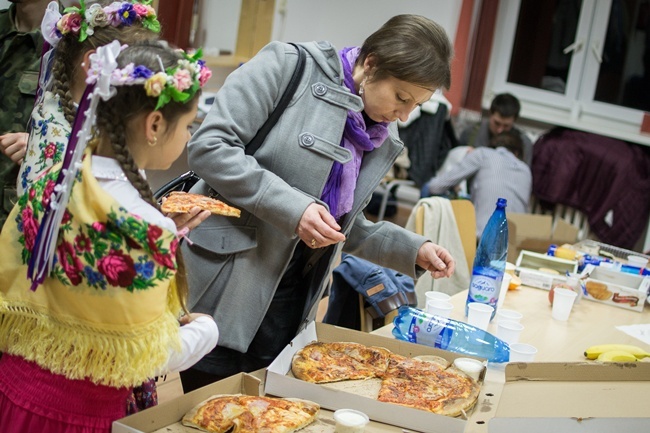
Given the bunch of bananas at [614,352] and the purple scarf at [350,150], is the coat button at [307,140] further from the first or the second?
the bunch of bananas at [614,352]

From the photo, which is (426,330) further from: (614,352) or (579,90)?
(579,90)

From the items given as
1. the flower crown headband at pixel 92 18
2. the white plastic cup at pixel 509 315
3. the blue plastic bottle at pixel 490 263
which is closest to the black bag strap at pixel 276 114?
the flower crown headband at pixel 92 18

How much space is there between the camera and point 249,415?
152 centimetres

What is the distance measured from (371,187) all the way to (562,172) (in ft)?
15.6

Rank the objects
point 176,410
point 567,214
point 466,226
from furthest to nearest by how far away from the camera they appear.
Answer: point 567,214, point 466,226, point 176,410

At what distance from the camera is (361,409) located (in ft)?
5.41

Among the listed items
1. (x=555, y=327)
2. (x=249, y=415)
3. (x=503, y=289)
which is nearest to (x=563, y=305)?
(x=555, y=327)

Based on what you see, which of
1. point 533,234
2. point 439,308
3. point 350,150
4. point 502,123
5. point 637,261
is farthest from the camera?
point 502,123

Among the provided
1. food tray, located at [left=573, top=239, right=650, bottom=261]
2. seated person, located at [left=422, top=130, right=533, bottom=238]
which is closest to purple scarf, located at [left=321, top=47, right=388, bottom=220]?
food tray, located at [left=573, top=239, right=650, bottom=261]

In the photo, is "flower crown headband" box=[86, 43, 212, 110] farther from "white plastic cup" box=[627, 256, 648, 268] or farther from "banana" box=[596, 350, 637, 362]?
"white plastic cup" box=[627, 256, 648, 268]

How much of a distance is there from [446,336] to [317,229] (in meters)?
0.56

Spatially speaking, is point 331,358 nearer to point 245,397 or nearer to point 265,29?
point 245,397

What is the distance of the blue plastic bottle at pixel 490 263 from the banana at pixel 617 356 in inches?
15.1

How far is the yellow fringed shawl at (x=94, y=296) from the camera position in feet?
4.20
